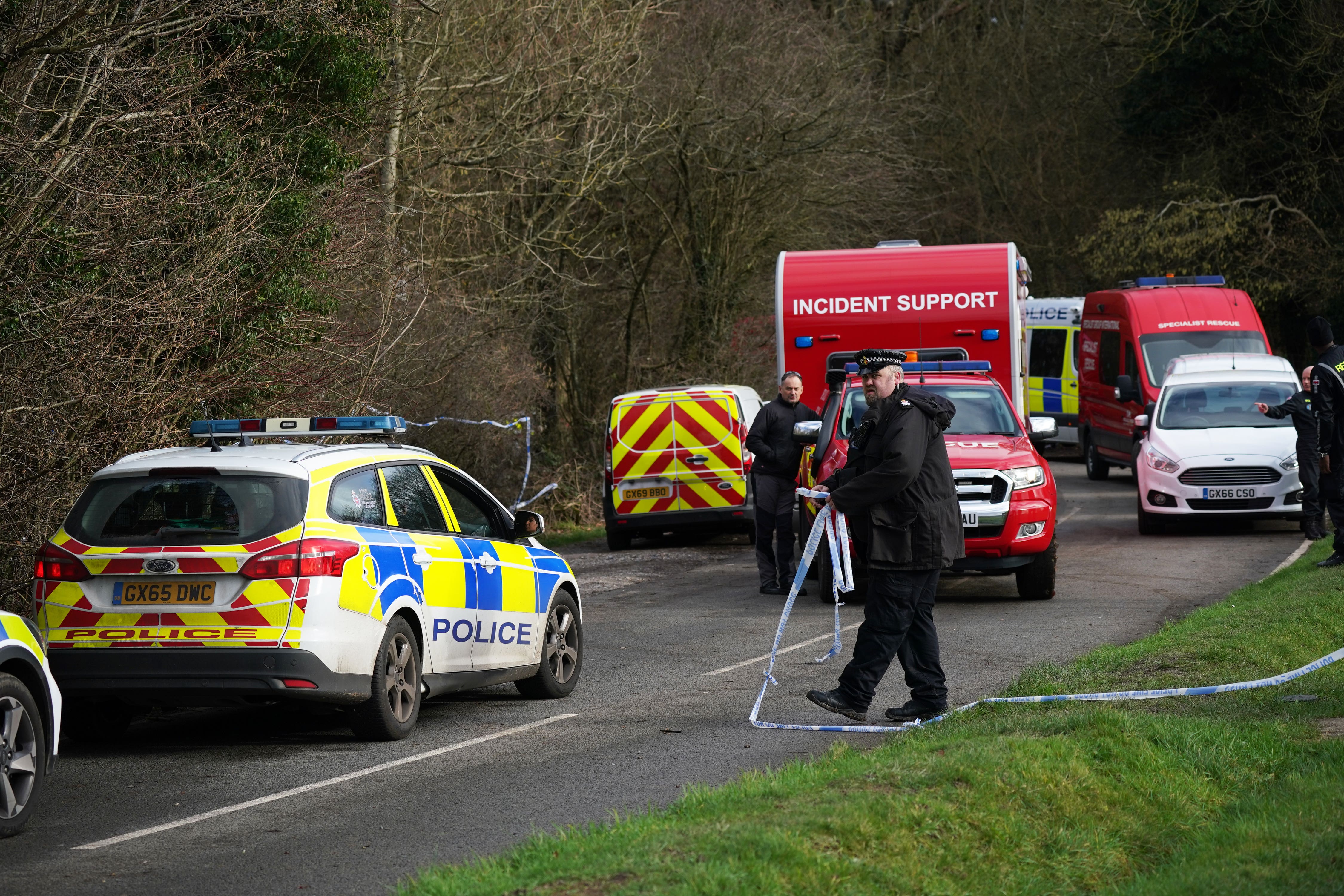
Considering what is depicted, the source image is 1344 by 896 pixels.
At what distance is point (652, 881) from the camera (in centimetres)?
506

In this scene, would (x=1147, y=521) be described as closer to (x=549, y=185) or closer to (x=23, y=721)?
(x=549, y=185)

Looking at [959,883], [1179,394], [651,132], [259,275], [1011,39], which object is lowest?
[959,883]

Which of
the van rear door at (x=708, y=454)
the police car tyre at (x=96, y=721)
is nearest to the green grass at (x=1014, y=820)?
the police car tyre at (x=96, y=721)

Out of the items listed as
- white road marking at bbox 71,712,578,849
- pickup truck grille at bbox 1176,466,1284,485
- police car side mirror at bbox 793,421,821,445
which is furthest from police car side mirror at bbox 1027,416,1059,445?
white road marking at bbox 71,712,578,849

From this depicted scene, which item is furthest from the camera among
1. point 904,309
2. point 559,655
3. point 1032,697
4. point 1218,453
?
point 1218,453

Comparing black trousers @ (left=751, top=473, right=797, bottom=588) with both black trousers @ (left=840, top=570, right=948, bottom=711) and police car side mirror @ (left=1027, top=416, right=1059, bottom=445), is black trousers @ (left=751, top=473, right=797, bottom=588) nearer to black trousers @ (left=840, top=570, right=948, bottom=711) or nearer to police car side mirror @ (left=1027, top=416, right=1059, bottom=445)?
police car side mirror @ (left=1027, top=416, right=1059, bottom=445)

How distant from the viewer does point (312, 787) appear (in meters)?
7.54

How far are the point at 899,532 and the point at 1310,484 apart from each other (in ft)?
33.7

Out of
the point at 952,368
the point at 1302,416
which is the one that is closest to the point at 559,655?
the point at 952,368

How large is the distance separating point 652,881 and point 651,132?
24.2 m

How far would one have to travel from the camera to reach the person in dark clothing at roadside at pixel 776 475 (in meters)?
15.2

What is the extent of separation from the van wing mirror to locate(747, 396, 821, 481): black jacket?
1059 cm

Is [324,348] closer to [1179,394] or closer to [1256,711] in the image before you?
[1256,711]

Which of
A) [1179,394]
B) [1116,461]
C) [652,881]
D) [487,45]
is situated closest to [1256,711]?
[652,881]
